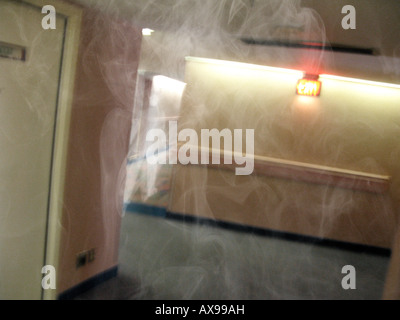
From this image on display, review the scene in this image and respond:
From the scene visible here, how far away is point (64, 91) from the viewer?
118cm

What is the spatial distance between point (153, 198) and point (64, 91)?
2.54 feet

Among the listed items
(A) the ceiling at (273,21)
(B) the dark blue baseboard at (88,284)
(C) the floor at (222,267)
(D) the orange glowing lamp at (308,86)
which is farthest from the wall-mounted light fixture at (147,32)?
(B) the dark blue baseboard at (88,284)

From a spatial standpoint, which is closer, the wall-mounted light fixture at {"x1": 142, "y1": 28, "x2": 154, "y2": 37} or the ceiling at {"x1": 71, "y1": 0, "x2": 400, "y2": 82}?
the ceiling at {"x1": 71, "y1": 0, "x2": 400, "y2": 82}

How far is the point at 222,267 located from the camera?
56.8 inches

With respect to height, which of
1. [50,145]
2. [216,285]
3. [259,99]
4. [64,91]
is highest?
[259,99]

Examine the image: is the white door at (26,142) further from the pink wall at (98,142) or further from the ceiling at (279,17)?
the ceiling at (279,17)

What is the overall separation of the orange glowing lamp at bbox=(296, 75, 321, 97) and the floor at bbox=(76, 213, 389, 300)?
0.84 metres

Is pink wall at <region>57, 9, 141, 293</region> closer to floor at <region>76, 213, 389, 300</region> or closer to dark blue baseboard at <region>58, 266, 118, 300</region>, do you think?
dark blue baseboard at <region>58, 266, 118, 300</region>

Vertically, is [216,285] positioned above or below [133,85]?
below

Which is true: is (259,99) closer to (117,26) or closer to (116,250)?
(117,26)

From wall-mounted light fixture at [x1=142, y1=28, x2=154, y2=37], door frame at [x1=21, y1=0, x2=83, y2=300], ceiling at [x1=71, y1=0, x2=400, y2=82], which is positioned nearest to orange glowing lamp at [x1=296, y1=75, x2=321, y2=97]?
ceiling at [x1=71, y1=0, x2=400, y2=82]

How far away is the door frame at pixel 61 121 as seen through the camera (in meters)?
1.15

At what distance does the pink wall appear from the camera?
4.02ft
